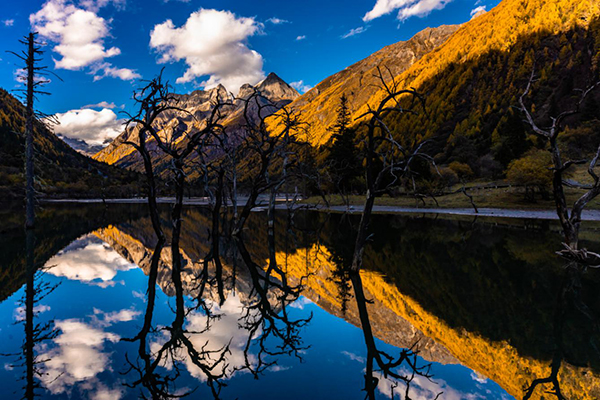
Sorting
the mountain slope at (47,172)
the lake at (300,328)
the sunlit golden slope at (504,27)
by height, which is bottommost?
the lake at (300,328)

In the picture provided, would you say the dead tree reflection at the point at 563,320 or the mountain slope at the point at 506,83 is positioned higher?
the mountain slope at the point at 506,83

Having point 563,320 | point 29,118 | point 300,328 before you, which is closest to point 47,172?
point 29,118

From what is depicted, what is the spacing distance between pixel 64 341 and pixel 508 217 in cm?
4134

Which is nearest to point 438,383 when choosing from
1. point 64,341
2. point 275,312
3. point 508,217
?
point 275,312

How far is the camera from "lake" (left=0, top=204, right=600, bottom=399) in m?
5.89

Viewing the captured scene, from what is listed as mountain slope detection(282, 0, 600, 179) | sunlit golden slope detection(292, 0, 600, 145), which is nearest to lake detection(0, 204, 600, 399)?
mountain slope detection(282, 0, 600, 179)

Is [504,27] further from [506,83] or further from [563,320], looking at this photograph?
[563,320]

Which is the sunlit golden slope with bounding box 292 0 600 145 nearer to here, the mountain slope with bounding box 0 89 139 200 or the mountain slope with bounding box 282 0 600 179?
the mountain slope with bounding box 282 0 600 179

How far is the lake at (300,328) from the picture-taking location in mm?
5895

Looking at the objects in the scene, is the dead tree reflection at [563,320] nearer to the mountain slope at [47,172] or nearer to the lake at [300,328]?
the lake at [300,328]

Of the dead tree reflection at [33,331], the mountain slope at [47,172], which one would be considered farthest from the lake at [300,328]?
the mountain slope at [47,172]

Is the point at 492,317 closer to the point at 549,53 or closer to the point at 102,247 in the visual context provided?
the point at 102,247

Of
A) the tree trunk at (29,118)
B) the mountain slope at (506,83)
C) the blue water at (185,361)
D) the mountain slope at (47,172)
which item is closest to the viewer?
the blue water at (185,361)

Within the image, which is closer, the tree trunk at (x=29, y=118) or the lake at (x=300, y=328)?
the lake at (x=300, y=328)
